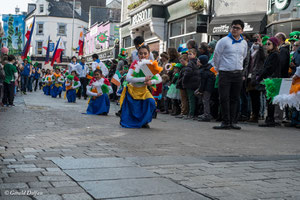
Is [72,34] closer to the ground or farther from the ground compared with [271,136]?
farther from the ground

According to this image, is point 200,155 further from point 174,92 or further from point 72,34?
point 72,34

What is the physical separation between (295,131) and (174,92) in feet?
13.6

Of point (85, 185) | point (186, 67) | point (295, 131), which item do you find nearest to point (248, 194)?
point (85, 185)

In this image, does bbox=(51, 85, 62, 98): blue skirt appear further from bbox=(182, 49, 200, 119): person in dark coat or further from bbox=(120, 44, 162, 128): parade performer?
bbox=(120, 44, 162, 128): parade performer

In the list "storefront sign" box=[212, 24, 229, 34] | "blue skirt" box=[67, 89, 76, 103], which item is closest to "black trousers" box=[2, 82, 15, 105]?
"blue skirt" box=[67, 89, 76, 103]

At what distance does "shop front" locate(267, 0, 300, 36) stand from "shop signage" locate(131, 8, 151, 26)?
11.0 m

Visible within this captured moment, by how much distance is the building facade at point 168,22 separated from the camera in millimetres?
21109

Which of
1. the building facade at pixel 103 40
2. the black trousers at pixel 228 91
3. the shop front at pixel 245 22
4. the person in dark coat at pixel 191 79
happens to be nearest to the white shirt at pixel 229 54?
the black trousers at pixel 228 91

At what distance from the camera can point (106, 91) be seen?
1203 cm

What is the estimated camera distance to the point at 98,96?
11.9m

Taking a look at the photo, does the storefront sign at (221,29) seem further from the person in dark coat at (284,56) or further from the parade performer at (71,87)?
the person in dark coat at (284,56)

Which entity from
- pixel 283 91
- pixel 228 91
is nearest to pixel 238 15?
pixel 283 91

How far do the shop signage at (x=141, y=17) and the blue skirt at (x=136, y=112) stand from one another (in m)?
17.8

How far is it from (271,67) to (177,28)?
604 inches
